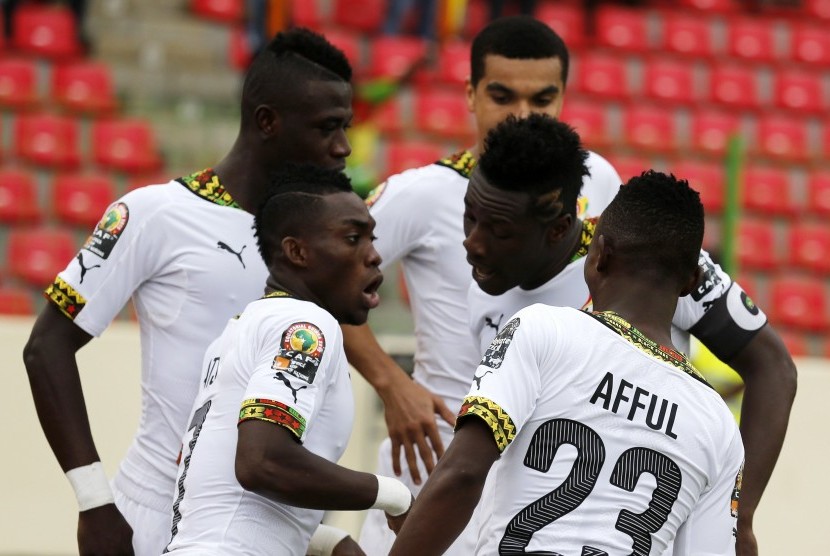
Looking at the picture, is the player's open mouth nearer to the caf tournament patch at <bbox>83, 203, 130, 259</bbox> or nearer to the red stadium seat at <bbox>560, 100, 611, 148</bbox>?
the caf tournament patch at <bbox>83, 203, 130, 259</bbox>

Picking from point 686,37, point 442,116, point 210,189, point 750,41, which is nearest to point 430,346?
point 210,189

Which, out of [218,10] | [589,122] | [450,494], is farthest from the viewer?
[218,10]

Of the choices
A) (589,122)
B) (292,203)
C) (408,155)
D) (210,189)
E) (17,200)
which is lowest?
(17,200)

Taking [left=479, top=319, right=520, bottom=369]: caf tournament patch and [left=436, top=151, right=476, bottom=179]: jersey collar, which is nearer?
[left=479, top=319, right=520, bottom=369]: caf tournament patch

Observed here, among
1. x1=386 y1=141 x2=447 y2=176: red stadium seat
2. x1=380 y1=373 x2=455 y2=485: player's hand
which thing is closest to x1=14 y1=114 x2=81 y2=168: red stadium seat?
x1=386 y1=141 x2=447 y2=176: red stadium seat

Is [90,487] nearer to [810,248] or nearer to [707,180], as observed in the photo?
[707,180]

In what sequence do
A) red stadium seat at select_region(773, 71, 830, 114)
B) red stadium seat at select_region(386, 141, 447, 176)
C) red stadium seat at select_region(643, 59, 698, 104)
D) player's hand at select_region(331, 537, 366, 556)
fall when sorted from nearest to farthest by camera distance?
1. player's hand at select_region(331, 537, 366, 556)
2. red stadium seat at select_region(386, 141, 447, 176)
3. red stadium seat at select_region(643, 59, 698, 104)
4. red stadium seat at select_region(773, 71, 830, 114)

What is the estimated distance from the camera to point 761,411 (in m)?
3.75

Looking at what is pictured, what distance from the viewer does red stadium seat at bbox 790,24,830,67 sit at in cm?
1485

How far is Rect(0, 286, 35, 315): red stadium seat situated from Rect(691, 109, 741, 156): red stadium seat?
6805 millimetres

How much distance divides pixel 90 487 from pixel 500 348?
1.52 metres

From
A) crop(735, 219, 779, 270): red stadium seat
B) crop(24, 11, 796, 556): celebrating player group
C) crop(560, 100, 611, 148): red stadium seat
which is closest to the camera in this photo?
crop(24, 11, 796, 556): celebrating player group

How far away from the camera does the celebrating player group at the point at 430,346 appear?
2.93 meters

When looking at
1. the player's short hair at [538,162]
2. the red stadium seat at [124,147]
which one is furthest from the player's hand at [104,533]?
the red stadium seat at [124,147]
